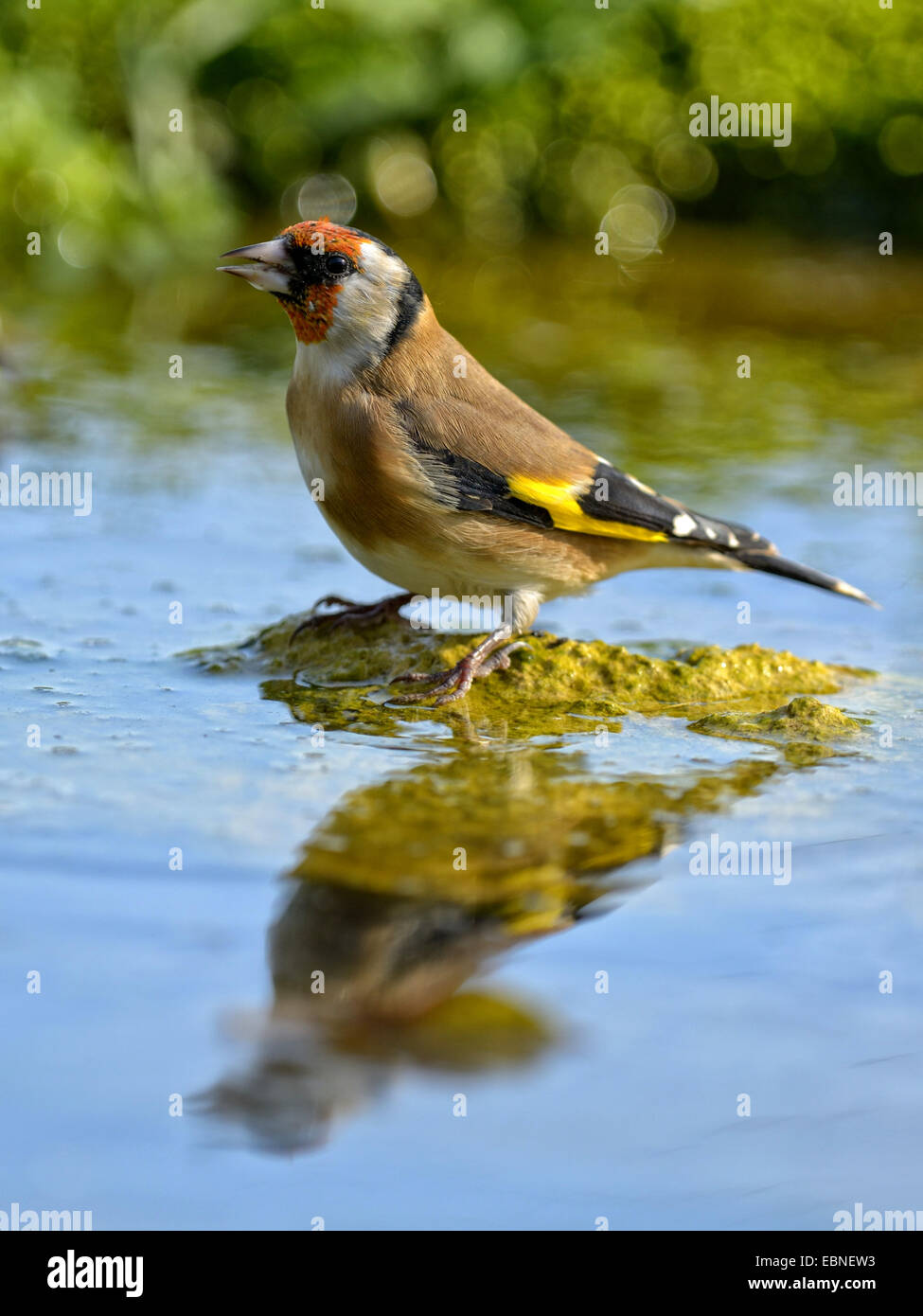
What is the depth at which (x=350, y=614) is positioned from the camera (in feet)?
15.6

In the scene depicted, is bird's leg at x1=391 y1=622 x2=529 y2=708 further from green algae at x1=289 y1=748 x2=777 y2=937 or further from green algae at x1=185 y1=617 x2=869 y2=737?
green algae at x1=289 y1=748 x2=777 y2=937

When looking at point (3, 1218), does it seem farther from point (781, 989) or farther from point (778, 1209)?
point (781, 989)

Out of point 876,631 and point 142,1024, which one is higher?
point 876,631

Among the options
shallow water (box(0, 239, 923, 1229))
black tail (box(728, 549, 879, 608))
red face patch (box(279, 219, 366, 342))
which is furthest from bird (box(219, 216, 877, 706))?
shallow water (box(0, 239, 923, 1229))

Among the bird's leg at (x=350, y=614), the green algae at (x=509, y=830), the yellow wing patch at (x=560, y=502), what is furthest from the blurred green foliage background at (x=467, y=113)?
the green algae at (x=509, y=830)

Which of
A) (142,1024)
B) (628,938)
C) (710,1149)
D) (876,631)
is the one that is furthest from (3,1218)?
(876,631)

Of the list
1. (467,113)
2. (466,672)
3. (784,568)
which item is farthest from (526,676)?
(467,113)

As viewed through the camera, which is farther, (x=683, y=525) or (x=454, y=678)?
(x=683, y=525)

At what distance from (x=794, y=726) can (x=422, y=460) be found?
1148mm

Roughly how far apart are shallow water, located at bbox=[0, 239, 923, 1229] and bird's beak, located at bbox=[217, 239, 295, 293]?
1027 mm

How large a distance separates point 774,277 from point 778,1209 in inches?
330

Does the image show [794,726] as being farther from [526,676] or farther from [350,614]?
[350,614]

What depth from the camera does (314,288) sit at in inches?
174

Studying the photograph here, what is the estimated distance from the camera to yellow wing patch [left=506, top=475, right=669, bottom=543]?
14.8ft
